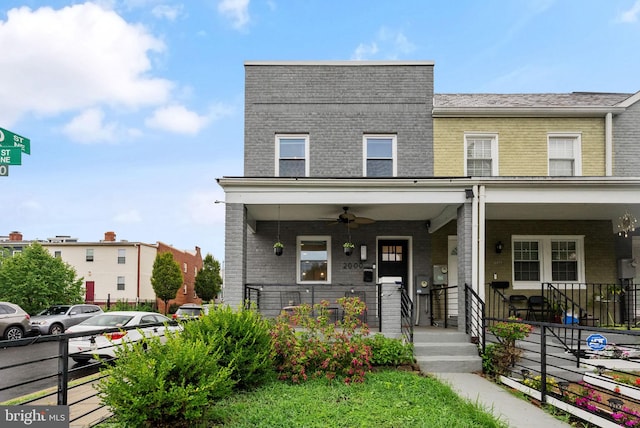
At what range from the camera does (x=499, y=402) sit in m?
6.12

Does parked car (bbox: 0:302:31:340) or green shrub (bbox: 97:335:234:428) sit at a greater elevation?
green shrub (bbox: 97:335:234:428)

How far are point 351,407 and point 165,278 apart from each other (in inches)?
1285

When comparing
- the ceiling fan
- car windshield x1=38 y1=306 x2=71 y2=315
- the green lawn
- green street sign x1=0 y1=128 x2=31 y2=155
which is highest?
green street sign x1=0 y1=128 x2=31 y2=155

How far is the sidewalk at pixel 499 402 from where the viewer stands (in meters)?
5.26

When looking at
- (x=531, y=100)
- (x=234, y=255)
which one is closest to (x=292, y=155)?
(x=234, y=255)

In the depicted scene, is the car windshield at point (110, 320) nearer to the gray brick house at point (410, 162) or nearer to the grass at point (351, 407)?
the gray brick house at point (410, 162)

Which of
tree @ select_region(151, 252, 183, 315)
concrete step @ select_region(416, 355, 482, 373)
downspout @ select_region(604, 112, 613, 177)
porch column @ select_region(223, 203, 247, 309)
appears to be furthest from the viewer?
tree @ select_region(151, 252, 183, 315)

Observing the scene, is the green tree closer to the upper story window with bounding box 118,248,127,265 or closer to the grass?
the upper story window with bounding box 118,248,127,265

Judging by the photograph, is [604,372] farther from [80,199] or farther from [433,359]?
[80,199]

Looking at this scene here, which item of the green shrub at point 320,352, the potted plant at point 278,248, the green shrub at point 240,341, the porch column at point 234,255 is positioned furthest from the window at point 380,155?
the green shrub at point 240,341

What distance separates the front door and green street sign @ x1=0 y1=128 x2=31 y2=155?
876cm

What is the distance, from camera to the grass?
15.9ft

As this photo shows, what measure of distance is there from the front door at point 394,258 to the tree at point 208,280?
112ft

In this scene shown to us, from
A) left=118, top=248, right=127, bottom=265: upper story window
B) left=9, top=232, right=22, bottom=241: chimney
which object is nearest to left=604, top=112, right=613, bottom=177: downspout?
left=118, top=248, right=127, bottom=265: upper story window
